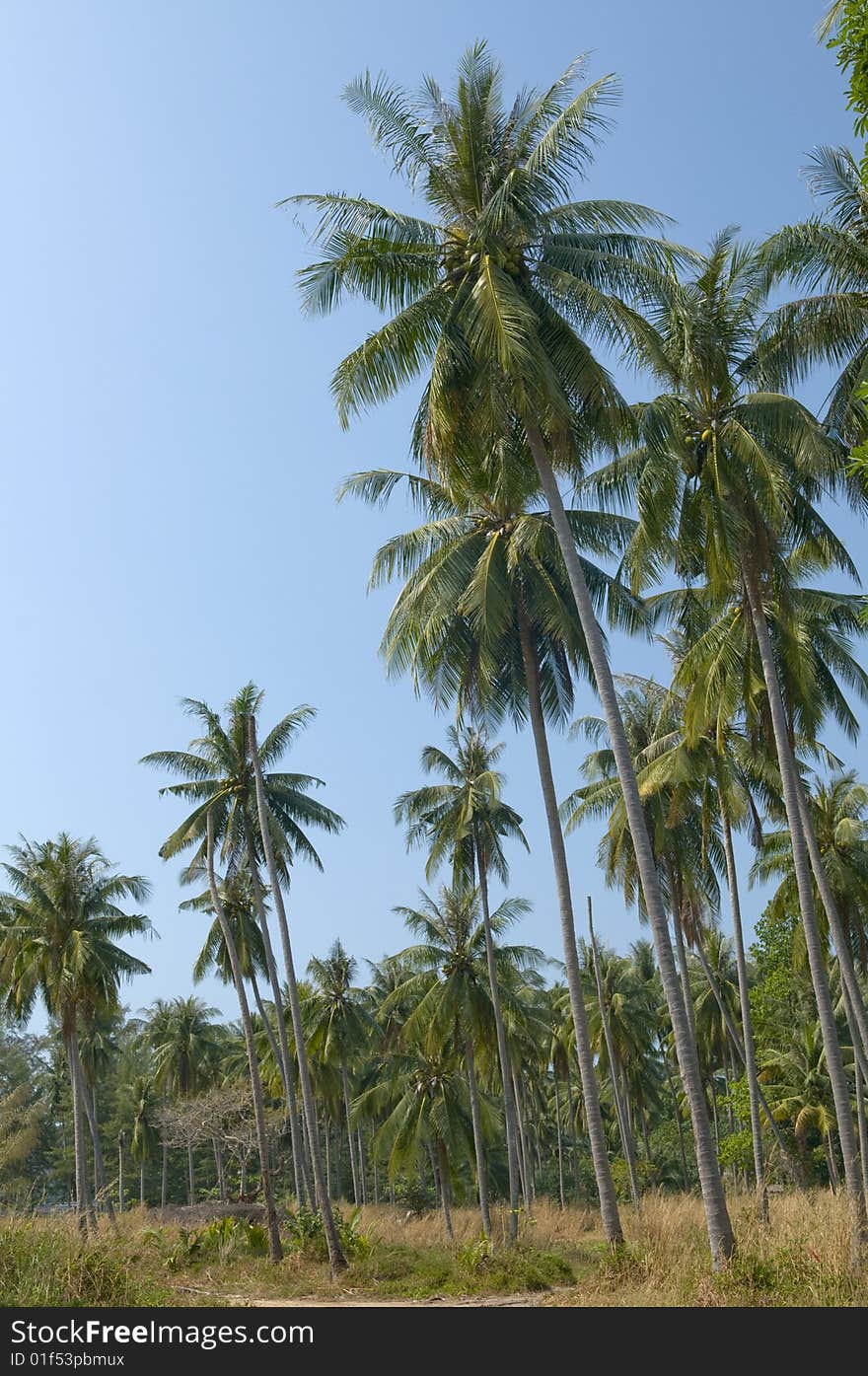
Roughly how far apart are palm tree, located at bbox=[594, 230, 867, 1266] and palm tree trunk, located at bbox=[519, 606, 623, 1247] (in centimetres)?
378

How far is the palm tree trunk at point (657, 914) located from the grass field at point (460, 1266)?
0.49m

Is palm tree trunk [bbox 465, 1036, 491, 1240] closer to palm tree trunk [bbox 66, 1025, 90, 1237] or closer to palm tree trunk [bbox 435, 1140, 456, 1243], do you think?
palm tree trunk [bbox 435, 1140, 456, 1243]

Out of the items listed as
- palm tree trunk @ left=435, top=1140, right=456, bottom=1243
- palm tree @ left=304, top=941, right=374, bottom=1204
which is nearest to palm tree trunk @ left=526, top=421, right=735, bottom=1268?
palm tree trunk @ left=435, top=1140, right=456, bottom=1243

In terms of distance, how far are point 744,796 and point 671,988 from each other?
47.5 feet

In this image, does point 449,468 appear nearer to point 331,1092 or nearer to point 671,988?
point 671,988

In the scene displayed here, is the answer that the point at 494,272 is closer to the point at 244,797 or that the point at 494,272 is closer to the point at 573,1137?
the point at 244,797

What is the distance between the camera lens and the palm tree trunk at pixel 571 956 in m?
17.3

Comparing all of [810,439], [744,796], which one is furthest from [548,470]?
[744,796]

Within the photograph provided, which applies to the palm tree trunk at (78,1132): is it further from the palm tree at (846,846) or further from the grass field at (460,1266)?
the palm tree at (846,846)

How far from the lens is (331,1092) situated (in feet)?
144

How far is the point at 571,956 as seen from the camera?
18719 millimetres

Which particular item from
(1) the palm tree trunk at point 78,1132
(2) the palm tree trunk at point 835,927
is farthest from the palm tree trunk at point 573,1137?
(2) the palm tree trunk at point 835,927

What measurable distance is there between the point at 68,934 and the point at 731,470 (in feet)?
81.7

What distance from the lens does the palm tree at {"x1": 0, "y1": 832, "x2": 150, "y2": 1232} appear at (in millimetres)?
32562
